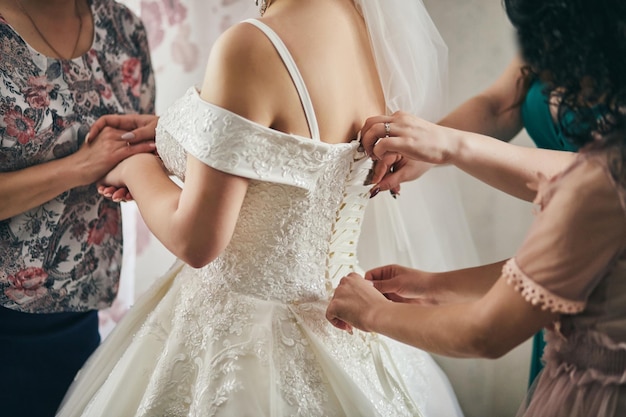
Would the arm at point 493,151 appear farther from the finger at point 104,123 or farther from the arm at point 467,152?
the finger at point 104,123

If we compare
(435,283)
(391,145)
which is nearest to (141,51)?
(391,145)

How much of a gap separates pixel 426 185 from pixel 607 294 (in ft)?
2.20

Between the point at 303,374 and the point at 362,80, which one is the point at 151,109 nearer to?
the point at 362,80

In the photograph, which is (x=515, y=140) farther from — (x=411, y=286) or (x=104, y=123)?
(x=104, y=123)

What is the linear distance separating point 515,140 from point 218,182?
1.02 m

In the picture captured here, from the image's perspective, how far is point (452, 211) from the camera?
56.7 inches

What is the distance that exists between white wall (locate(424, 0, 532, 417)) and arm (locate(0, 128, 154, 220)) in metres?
0.89

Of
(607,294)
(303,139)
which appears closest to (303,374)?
(303,139)

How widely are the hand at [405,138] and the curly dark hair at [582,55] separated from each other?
277 mm

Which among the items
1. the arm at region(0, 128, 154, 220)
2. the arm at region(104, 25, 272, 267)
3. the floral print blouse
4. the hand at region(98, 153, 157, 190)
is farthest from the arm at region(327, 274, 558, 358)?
the floral print blouse

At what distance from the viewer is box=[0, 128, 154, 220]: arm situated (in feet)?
4.51

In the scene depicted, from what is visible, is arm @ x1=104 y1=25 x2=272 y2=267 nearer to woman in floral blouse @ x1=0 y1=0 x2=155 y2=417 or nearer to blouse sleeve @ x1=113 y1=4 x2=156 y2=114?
woman in floral blouse @ x1=0 y1=0 x2=155 y2=417

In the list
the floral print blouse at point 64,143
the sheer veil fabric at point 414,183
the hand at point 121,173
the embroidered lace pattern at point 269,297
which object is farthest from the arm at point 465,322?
the floral print blouse at point 64,143

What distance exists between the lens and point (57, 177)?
4.58 ft
